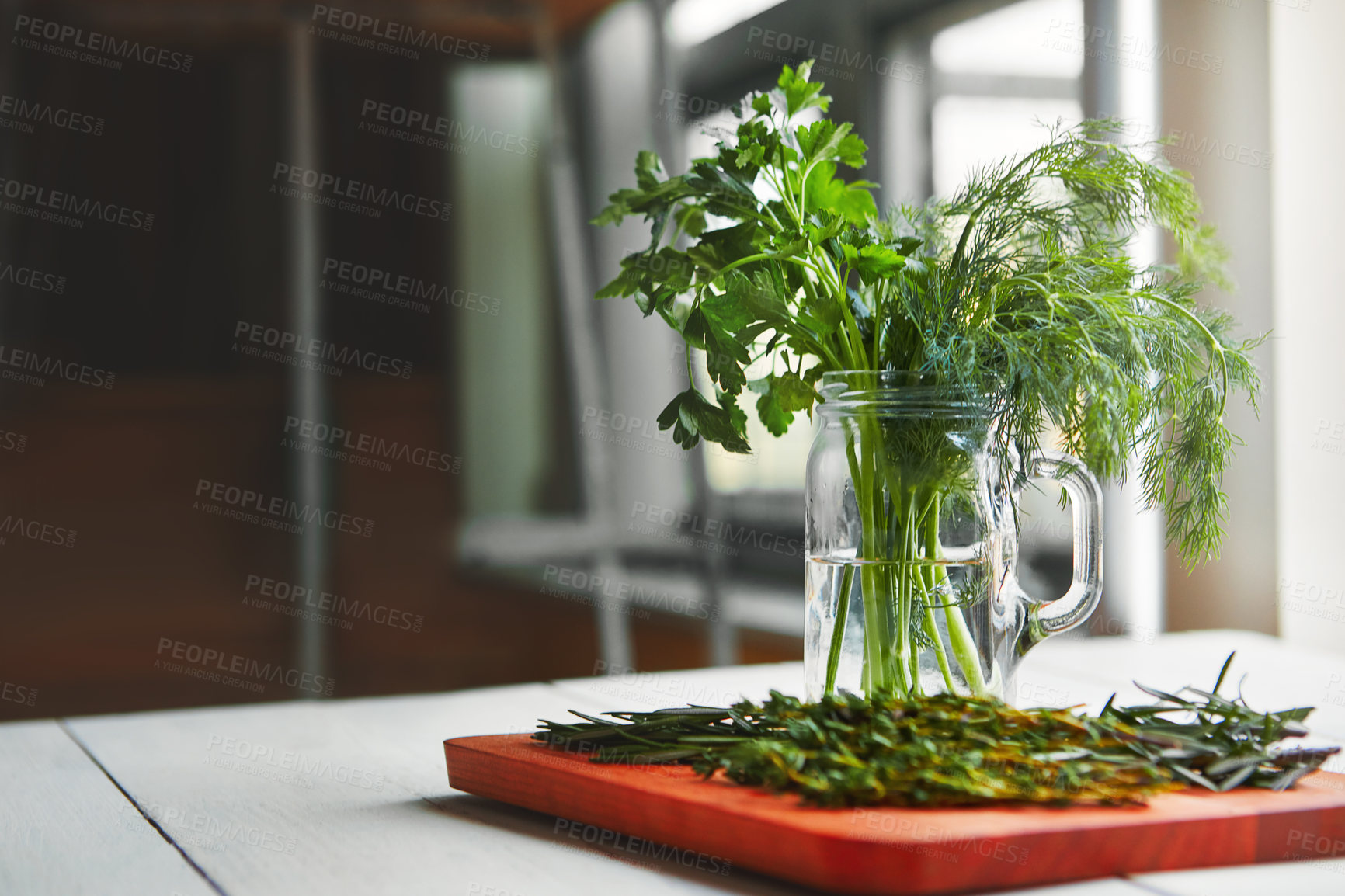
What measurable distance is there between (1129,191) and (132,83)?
2.10 m

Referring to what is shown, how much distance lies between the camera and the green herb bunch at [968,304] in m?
0.66

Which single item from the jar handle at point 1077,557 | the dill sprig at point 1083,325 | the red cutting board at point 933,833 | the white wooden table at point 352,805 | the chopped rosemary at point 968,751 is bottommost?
the white wooden table at point 352,805

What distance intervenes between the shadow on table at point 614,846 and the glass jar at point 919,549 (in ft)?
0.48

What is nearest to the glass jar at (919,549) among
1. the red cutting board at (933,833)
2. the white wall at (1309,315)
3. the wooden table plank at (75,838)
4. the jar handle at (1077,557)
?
the jar handle at (1077,557)

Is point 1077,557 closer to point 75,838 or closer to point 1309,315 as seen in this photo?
point 75,838

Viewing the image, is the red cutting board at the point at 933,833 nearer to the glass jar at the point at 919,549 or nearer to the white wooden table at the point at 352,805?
the white wooden table at the point at 352,805

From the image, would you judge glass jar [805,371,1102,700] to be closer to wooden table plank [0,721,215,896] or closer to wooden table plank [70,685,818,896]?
wooden table plank [70,685,818,896]

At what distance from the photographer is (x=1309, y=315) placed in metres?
1.87

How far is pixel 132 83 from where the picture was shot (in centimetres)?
233

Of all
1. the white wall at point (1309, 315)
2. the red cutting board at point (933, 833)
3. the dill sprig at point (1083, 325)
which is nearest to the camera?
the red cutting board at point (933, 833)

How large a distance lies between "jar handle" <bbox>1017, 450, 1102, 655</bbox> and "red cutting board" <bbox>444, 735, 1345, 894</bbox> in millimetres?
136

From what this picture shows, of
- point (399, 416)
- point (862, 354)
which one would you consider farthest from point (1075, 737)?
point (399, 416)

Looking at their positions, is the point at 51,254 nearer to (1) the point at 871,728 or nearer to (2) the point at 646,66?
(2) the point at 646,66

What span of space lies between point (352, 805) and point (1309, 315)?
1.69 metres
